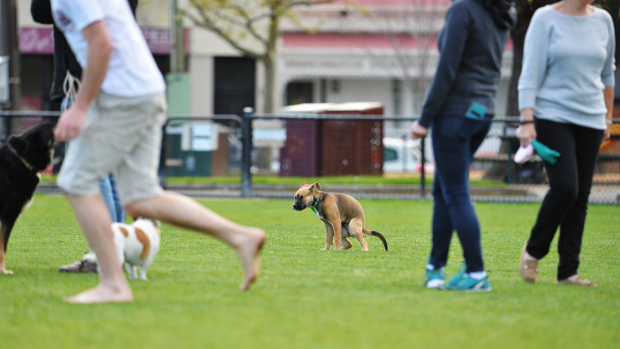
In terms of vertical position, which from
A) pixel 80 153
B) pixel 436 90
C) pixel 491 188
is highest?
pixel 436 90

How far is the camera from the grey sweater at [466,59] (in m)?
4.34

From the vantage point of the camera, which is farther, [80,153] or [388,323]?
[80,153]

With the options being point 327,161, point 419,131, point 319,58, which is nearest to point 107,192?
point 419,131

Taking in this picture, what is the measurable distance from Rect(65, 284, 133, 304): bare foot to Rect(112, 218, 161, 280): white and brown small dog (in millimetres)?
520

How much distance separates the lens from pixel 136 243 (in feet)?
15.6

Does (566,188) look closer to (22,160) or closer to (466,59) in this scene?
(466,59)

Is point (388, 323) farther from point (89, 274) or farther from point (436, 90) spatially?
point (89, 274)

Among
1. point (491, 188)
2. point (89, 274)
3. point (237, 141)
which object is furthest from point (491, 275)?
point (237, 141)

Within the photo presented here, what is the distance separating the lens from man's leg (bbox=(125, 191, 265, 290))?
3.99m

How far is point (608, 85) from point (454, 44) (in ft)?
4.35

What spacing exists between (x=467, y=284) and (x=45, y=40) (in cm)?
2285

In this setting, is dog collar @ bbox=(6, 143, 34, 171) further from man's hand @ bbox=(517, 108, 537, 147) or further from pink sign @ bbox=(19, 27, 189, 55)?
pink sign @ bbox=(19, 27, 189, 55)

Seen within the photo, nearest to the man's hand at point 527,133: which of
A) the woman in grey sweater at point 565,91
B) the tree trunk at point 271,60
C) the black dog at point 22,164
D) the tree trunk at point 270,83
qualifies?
the woman in grey sweater at point 565,91

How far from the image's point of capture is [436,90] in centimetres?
437
